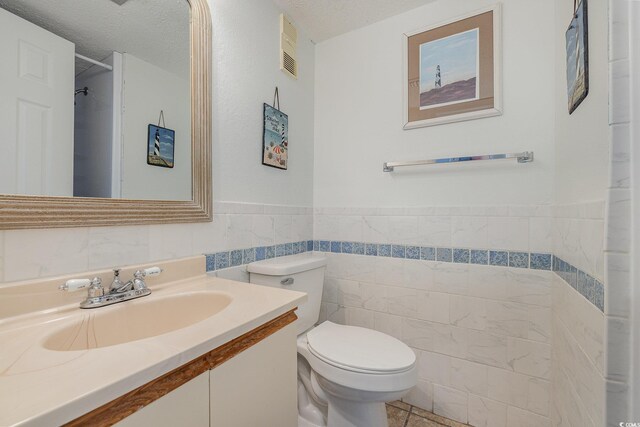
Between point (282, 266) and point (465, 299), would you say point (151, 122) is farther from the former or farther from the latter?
point (465, 299)

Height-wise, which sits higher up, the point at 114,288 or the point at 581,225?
the point at 581,225

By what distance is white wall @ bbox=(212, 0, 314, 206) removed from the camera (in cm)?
121

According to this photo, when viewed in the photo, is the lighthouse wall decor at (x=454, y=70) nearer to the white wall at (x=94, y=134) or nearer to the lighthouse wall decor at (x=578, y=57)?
the lighthouse wall decor at (x=578, y=57)

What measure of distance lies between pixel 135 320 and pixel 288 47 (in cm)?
153

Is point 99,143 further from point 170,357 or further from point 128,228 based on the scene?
point 170,357

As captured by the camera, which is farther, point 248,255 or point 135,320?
point 248,255

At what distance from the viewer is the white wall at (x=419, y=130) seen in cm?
127

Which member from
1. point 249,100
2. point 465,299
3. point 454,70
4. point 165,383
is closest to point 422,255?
point 465,299

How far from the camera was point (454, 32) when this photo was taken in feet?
4.71

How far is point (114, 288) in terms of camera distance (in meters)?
0.81

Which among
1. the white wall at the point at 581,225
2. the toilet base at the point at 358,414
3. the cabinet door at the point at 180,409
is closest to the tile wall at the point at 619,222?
the white wall at the point at 581,225

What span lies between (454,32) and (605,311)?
1422 millimetres

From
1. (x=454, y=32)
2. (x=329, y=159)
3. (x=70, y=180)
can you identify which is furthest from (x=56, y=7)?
Answer: (x=454, y=32)

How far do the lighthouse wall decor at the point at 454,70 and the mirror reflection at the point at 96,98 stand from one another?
44.6 inches
